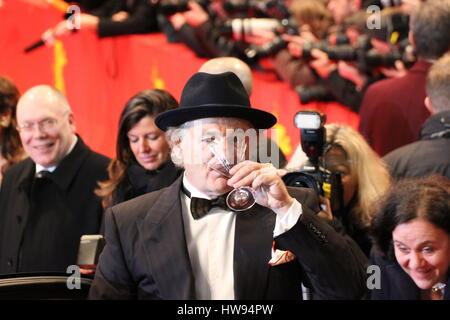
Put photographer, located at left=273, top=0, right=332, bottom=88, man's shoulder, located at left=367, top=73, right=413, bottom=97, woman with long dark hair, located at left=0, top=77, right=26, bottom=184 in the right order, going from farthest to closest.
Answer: photographer, located at left=273, top=0, right=332, bottom=88 < woman with long dark hair, located at left=0, top=77, right=26, bottom=184 < man's shoulder, located at left=367, top=73, right=413, bottom=97

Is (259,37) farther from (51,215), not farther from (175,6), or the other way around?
(51,215)

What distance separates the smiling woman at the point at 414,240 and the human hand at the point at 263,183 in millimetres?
499

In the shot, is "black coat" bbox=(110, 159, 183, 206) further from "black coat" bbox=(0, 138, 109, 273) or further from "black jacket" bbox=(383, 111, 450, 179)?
"black jacket" bbox=(383, 111, 450, 179)

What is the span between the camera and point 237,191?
226 cm

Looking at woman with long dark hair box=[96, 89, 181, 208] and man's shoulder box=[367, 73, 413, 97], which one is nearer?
woman with long dark hair box=[96, 89, 181, 208]

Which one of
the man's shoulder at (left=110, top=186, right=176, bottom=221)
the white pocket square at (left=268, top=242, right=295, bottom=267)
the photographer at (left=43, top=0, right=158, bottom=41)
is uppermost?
the photographer at (left=43, top=0, right=158, bottom=41)

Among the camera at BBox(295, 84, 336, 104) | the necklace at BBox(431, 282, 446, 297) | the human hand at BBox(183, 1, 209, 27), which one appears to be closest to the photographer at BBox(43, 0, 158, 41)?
the human hand at BBox(183, 1, 209, 27)

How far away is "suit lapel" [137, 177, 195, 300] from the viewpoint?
90.7 inches

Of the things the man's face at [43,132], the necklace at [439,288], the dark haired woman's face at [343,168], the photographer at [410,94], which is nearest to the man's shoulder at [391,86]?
the photographer at [410,94]

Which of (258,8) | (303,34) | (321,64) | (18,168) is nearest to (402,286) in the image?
(18,168)

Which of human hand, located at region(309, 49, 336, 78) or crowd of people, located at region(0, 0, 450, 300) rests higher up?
human hand, located at region(309, 49, 336, 78)

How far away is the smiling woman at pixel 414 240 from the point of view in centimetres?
257

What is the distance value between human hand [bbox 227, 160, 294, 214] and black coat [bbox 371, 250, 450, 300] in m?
0.56

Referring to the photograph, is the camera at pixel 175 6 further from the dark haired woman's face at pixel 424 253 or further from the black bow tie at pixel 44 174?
the dark haired woman's face at pixel 424 253
